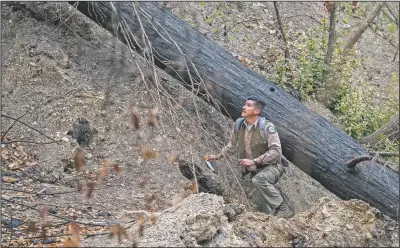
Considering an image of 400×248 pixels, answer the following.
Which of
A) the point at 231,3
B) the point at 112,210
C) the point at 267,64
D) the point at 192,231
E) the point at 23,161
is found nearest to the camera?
the point at 192,231

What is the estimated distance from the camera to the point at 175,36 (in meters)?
7.74

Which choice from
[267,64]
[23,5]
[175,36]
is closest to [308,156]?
[175,36]

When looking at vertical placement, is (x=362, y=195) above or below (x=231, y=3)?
below

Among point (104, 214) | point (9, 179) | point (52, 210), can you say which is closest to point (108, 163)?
point (9, 179)

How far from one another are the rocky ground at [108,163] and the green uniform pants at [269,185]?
0.28 m

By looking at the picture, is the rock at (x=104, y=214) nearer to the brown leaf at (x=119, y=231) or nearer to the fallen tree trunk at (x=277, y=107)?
the brown leaf at (x=119, y=231)

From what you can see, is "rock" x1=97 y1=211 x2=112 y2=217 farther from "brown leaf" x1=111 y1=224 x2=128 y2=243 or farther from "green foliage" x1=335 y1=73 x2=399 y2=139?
"green foliage" x1=335 y1=73 x2=399 y2=139

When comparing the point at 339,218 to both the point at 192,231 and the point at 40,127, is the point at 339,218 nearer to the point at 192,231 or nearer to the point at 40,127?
the point at 192,231

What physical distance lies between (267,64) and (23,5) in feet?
12.4

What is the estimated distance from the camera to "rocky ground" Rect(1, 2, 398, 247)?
184 inches

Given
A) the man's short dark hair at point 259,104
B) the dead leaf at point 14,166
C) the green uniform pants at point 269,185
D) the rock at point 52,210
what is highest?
the man's short dark hair at point 259,104

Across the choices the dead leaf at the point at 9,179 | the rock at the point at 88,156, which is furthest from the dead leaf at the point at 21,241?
the rock at the point at 88,156

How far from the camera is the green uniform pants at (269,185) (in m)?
7.02

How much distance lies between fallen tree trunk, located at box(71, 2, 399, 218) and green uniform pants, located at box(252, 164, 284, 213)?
1.77 ft
